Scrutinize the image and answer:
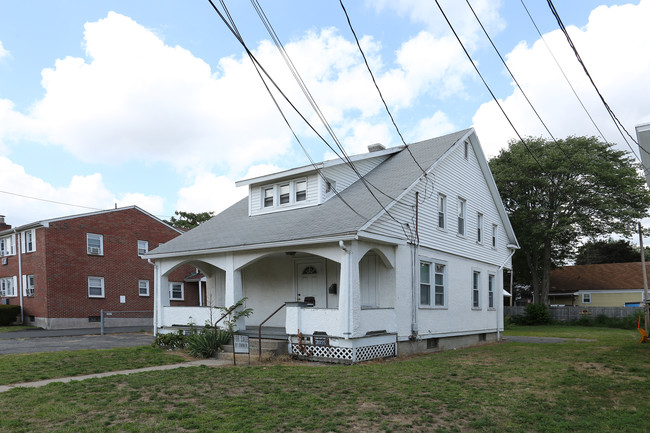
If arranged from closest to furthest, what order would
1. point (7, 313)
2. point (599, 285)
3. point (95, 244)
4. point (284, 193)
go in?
point (284, 193), point (7, 313), point (95, 244), point (599, 285)

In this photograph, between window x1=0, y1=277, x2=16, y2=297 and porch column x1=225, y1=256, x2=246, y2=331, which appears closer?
porch column x1=225, y1=256, x2=246, y2=331

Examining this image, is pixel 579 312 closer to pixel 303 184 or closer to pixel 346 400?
pixel 303 184

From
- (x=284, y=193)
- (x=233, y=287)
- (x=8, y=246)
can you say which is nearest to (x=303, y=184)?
(x=284, y=193)

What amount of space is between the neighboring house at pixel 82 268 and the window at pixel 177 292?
0.22 ft

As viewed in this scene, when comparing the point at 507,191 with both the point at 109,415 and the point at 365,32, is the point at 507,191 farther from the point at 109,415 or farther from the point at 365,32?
the point at 109,415

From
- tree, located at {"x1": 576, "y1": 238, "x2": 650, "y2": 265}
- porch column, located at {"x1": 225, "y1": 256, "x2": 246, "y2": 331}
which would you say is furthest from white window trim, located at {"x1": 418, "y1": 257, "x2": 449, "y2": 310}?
tree, located at {"x1": 576, "y1": 238, "x2": 650, "y2": 265}

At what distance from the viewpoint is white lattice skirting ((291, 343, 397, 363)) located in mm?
Result: 12359

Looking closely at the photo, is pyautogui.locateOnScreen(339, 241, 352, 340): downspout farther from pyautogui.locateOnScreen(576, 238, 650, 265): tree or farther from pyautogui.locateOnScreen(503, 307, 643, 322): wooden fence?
pyautogui.locateOnScreen(576, 238, 650, 265): tree

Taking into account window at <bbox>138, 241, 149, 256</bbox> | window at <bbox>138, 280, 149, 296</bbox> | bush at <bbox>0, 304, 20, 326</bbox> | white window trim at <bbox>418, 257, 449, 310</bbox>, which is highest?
window at <bbox>138, 241, 149, 256</bbox>

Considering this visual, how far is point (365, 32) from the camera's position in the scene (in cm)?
909

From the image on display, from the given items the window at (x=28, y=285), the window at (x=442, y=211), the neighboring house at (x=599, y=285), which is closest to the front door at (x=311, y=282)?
the window at (x=442, y=211)

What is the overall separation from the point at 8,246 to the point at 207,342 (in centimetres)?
2337

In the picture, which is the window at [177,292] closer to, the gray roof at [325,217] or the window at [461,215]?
Answer: the gray roof at [325,217]

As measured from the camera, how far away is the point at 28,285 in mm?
28375
